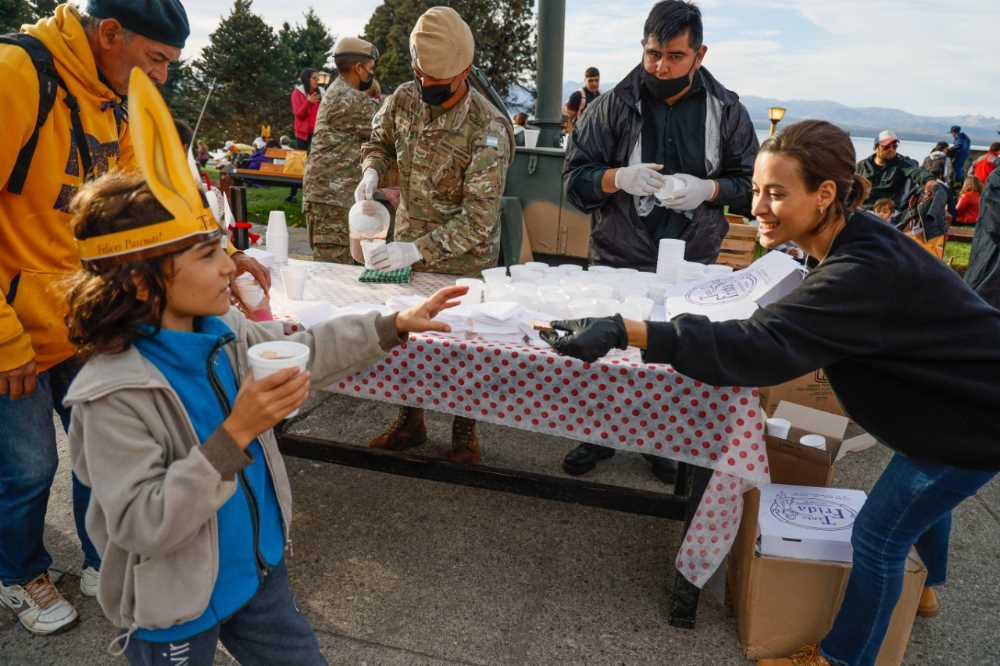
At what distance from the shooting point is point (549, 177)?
6.77 m

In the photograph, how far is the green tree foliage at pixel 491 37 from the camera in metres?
31.3

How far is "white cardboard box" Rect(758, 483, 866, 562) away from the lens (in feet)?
7.43

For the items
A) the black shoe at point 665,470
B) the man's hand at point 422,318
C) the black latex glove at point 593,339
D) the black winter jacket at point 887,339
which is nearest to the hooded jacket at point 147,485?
the man's hand at point 422,318

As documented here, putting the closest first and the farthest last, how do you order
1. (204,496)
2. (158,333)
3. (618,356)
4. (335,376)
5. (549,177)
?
1. (204,496)
2. (158,333)
3. (335,376)
4. (618,356)
5. (549,177)

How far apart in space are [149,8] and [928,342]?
2335 millimetres

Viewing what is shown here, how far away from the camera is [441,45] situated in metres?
3.03

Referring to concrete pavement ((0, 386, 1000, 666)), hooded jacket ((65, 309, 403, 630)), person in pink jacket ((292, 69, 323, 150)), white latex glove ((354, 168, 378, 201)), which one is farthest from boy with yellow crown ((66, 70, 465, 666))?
person in pink jacket ((292, 69, 323, 150))

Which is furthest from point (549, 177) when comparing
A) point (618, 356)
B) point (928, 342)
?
point (928, 342)

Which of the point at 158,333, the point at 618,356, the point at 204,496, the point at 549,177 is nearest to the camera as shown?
the point at 204,496

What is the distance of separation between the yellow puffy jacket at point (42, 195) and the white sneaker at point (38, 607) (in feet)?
2.74

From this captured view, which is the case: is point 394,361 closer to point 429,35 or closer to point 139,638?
point 139,638

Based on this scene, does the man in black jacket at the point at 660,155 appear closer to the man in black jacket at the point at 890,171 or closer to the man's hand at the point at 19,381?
the man's hand at the point at 19,381

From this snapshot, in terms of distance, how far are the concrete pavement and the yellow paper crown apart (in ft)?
5.15

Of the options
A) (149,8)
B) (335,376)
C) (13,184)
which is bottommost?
(335,376)
